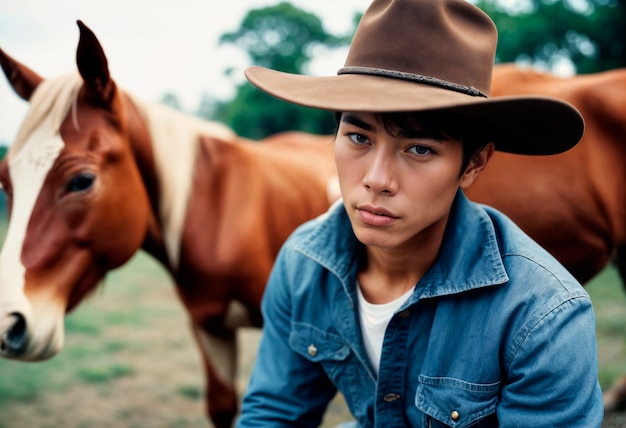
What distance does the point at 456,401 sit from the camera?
50.4 inches

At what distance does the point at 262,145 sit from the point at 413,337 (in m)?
2.05

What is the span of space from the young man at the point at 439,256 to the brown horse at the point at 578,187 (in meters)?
1.10

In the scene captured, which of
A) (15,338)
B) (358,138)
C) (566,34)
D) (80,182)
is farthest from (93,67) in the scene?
(566,34)

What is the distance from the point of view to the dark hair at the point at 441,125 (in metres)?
1.17

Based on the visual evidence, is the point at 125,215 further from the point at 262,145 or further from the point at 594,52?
the point at 594,52

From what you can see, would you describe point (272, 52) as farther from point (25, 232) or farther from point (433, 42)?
point (433, 42)

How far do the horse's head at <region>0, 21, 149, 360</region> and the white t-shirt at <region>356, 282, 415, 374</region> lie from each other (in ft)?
3.72

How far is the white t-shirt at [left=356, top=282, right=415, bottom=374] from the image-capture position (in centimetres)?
146

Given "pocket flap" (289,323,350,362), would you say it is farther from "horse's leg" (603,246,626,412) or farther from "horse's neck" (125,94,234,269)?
"horse's leg" (603,246,626,412)

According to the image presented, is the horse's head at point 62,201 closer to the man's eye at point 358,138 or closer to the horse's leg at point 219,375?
the horse's leg at point 219,375

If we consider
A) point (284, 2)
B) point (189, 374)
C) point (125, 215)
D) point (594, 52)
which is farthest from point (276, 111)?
point (125, 215)

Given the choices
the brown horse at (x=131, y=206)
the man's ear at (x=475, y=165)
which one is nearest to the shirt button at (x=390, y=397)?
the man's ear at (x=475, y=165)

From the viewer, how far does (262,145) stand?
10.4ft

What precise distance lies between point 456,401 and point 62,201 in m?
1.57
